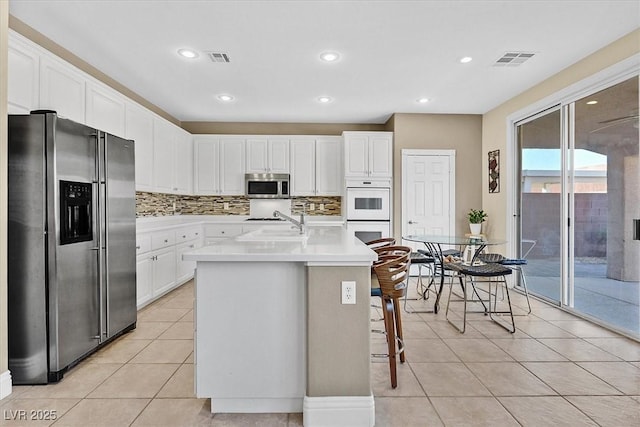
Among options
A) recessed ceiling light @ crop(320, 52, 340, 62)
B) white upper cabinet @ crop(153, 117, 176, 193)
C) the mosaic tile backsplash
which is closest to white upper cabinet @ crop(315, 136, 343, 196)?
the mosaic tile backsplash

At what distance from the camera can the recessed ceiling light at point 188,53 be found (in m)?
3.38

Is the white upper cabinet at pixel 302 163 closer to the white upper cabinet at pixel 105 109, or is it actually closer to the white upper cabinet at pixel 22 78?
the white upper cabinet at pixel 105 109

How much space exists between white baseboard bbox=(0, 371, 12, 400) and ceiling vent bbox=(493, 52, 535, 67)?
4649 mm

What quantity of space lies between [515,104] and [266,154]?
3.71m

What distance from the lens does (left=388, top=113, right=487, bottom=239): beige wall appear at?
18.6ft

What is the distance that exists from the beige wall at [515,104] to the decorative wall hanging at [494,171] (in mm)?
77

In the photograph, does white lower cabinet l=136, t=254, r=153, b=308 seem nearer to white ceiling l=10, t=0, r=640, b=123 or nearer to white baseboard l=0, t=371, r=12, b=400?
white baseboard l=0, t=371, r=12, b=400

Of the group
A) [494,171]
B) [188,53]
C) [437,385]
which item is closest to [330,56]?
[188,53]

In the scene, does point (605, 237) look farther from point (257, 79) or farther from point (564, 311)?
point (257, 79)

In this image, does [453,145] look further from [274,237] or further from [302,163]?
→ [274,237]

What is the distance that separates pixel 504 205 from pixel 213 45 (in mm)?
4236

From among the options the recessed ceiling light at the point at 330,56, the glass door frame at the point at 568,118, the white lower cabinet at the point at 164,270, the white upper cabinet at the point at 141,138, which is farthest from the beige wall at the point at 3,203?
the glass door frame at the point at 568,118

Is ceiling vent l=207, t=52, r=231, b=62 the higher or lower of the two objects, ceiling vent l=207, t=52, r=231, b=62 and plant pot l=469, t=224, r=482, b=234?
the higher

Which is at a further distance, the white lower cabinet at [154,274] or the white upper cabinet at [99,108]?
the white lower cabinet at [154,274]
